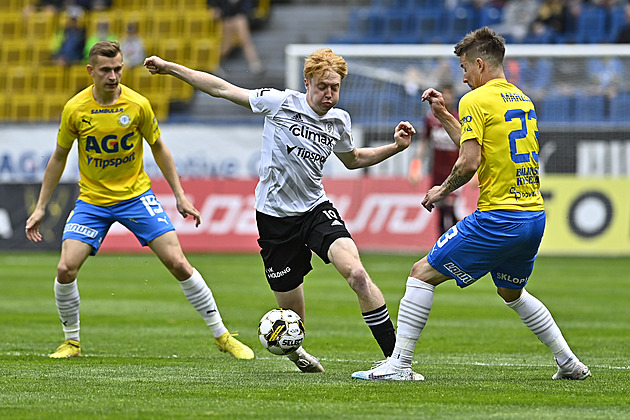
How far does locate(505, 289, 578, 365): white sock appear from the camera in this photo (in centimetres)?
713

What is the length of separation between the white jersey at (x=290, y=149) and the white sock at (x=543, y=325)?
1554 millimetres

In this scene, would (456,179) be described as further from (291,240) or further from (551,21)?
(551,21)

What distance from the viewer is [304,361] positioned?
7.51m

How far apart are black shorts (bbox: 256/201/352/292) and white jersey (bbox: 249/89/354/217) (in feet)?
0.21

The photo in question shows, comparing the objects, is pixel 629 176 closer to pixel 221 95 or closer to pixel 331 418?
pixel 221 95

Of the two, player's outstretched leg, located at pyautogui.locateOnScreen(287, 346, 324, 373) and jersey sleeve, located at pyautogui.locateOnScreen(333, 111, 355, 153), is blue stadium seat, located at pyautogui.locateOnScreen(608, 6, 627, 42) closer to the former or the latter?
jersey sleeve, located at pyautogui.locateOnScreen(333, 111, 355, 153)

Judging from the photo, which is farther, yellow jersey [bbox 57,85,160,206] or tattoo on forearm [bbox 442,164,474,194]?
yellow jersey [bbox 57,85,160,206]

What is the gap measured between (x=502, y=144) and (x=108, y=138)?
326cm

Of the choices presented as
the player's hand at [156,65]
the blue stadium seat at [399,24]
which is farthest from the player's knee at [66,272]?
the blue stadium seat at [399,24]

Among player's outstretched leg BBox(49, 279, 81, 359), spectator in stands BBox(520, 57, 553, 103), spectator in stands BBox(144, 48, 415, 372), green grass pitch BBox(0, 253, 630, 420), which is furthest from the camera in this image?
spectator in stands BBox(520, 57, 553, 103)

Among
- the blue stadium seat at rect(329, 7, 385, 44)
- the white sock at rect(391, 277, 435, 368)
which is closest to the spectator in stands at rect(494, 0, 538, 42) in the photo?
the blue stadium seat at rect(329, 7, 385, 44)

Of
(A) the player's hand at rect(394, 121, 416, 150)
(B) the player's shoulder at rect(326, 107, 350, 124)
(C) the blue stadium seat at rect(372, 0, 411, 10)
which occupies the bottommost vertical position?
(C) the blue stadium seat at rect(372, 0, 411, 10)

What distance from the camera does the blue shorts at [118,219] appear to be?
8.49 m

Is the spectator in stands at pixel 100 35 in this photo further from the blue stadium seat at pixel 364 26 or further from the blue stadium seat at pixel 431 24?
the blue stadium seat at pixel 431 24
